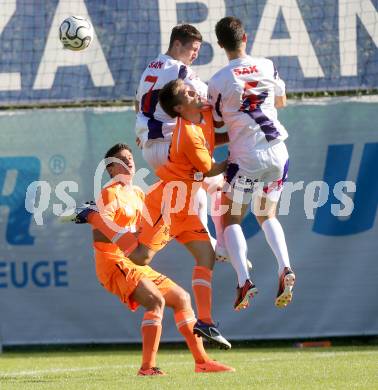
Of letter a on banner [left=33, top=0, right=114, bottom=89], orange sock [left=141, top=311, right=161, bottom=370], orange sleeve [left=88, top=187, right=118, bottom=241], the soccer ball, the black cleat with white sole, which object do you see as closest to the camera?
the black cleat with white sole

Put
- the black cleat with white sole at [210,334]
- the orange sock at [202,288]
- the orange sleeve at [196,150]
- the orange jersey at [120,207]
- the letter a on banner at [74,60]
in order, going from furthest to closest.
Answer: the letter a on banner at [74,60] → the orange jersey at [120,207] → the orange sock at [202,288] → the orange sleeve at [196,150] → the black cleat with white sole at [210,334]

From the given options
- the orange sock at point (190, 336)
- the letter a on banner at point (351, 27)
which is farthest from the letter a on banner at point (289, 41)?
the orange sock at point (190, 336)

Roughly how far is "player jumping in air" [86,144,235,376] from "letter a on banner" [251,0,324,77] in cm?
335

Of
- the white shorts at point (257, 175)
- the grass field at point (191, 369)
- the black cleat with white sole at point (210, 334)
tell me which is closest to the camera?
the grass field at point (191, 369)

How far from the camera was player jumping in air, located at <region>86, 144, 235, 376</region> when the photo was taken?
8469mm

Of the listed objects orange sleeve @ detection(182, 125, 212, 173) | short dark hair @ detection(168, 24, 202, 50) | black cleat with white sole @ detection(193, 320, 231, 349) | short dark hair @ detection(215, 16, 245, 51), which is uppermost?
short dark hair @ detection(215, 16, 245, 51)

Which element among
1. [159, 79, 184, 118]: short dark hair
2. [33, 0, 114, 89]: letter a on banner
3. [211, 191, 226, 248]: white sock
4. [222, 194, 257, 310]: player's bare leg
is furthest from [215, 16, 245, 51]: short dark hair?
[33, 0, 114, 89]: letter a on banner

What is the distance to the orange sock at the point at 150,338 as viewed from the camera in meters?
8.42

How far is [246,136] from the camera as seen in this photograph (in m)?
8.16

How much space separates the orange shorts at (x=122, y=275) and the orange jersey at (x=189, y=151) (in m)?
0.87

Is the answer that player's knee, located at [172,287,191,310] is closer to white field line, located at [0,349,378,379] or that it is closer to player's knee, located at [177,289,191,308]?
player's knee, located at [177,289,191,308]

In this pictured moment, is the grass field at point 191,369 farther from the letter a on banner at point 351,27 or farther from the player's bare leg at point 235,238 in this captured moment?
the letter a on banner at point 351,27

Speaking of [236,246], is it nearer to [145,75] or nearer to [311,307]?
[145,75]

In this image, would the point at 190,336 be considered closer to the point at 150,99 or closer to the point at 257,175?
the point at 257,175
